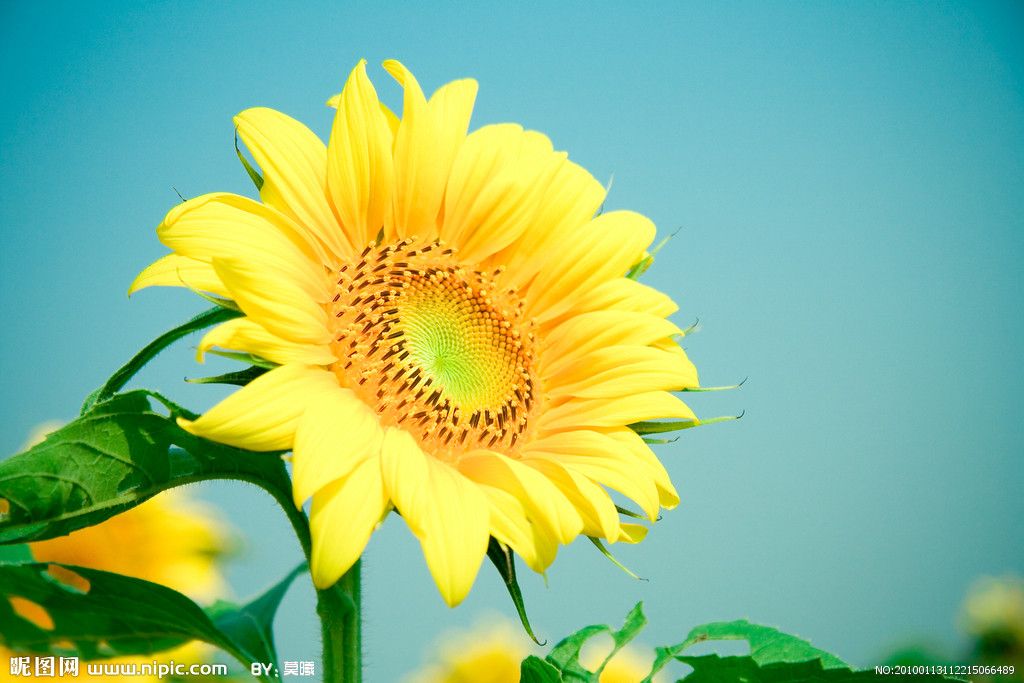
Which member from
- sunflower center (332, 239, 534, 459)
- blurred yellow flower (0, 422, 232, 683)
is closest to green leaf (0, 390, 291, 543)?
sunflower center (332, 239, 534, 459)

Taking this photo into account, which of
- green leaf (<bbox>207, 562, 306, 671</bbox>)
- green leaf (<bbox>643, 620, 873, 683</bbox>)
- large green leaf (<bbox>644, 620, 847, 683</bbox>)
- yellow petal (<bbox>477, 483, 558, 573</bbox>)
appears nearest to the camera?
yellow petal (<bbox>477, 483, 558, 573</bbox>)

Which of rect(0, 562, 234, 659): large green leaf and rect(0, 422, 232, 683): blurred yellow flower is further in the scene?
rect(0, 422, 232, 683): blurred yellow flower

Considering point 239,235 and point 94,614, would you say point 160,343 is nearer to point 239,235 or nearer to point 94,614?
point 239,235

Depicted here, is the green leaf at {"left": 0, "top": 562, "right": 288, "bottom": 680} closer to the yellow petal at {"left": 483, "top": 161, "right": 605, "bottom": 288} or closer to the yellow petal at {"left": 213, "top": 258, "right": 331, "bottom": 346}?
the yellow petal at {"left": 213, "top": 258, "right": 331, "bottom": 346}

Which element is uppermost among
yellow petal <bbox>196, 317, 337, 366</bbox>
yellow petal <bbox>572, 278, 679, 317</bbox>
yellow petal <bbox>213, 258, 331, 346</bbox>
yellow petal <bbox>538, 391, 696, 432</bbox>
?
yellow petal <bbox>572, 278, 679, 317</bbox>

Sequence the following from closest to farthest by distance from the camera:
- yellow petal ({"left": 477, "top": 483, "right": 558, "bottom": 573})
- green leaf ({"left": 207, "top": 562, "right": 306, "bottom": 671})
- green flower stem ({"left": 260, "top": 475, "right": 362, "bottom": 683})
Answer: yellow petal ({"left": 477, "top": 483, "right": 558, "bottom": 573}) → green flower stem ({"left": 260, "top": 475, "right": 362, "bottom": 683}) → green leaf ({"left": 207, "top": 562, "right": 306, "bottom": 671})

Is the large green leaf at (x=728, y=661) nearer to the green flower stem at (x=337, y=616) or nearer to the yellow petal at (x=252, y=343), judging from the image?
the green flower stem at (x=337, y=616)

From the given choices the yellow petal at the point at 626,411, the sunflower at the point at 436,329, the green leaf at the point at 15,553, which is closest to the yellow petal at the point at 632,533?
the sunflower at the point at 436,329
